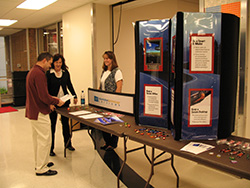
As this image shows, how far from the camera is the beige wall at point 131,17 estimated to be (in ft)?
19.1

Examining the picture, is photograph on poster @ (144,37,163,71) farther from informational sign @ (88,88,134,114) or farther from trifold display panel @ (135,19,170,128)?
informational sign @ (88,88,134,114)

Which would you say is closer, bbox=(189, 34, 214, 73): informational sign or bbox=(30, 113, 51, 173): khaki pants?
bbox=(189, 34, 214, 73): informational sign

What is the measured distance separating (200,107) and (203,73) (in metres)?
0.28

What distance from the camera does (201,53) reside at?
2.03 metres

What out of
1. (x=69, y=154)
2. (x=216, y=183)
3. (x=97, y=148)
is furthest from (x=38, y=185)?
(x=216, y=183)

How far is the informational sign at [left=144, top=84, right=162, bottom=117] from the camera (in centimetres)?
247

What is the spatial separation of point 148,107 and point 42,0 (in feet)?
12.3

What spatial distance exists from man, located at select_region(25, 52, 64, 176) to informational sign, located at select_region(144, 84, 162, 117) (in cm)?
126

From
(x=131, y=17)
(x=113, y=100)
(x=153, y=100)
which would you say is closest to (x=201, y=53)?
(x=153, y=100)

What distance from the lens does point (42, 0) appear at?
16.8ft

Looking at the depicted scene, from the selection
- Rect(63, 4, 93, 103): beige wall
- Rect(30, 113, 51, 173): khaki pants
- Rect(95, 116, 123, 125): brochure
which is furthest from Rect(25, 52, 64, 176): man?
Rect(63, 4, 93, 103): beige wall

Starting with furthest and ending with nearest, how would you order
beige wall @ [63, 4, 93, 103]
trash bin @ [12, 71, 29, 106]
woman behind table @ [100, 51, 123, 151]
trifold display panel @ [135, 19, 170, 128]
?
trash bin @ [12, 71, 29, 106]
beige wall @ [63, 4, 93, 103]
woman behind table @ [100, 51, 123, 151]
trifold display panel @ [135, 19, 170, 128]

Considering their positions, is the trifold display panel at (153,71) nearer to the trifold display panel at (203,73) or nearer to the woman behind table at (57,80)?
the trifold display panel at (203,73)

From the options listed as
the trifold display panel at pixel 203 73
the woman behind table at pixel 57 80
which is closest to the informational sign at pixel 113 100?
the woman behind table at pixel 57 80
